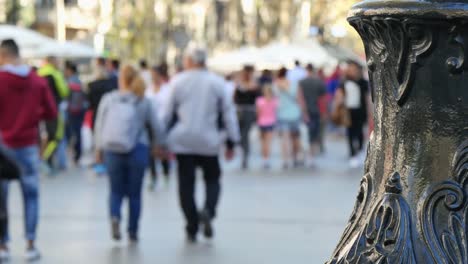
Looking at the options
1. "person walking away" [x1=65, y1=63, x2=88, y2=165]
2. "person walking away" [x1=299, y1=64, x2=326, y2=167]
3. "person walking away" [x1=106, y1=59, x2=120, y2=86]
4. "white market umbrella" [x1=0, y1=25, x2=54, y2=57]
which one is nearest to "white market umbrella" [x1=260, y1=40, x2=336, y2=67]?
"white market umbrella" [x1=0, y1=25, x2=54, y2=57]

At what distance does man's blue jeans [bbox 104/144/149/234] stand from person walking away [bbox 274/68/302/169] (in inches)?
364

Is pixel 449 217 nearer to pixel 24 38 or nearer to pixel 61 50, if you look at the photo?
pixel 24 38

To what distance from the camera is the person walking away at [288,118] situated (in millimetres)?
19375

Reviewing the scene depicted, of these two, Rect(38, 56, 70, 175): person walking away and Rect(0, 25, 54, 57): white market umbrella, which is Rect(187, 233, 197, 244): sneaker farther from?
Rect(0, 25, 54, 57): white market umbrella

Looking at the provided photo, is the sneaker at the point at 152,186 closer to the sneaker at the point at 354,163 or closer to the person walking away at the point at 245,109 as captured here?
the person walking away at the point at 245,109

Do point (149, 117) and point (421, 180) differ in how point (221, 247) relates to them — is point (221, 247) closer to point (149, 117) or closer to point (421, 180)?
point (149, 117)

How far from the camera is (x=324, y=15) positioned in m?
60.6

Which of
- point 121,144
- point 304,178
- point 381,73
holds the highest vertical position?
point 381,73

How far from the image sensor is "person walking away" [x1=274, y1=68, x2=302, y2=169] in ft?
63.6

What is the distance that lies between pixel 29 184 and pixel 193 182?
154 centimetres

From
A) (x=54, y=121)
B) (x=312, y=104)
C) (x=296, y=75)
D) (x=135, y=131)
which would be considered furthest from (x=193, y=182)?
(x=296, y=75)

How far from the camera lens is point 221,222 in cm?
1195

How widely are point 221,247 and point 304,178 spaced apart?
293 inches

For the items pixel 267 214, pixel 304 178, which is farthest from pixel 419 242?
pixel 304 178
